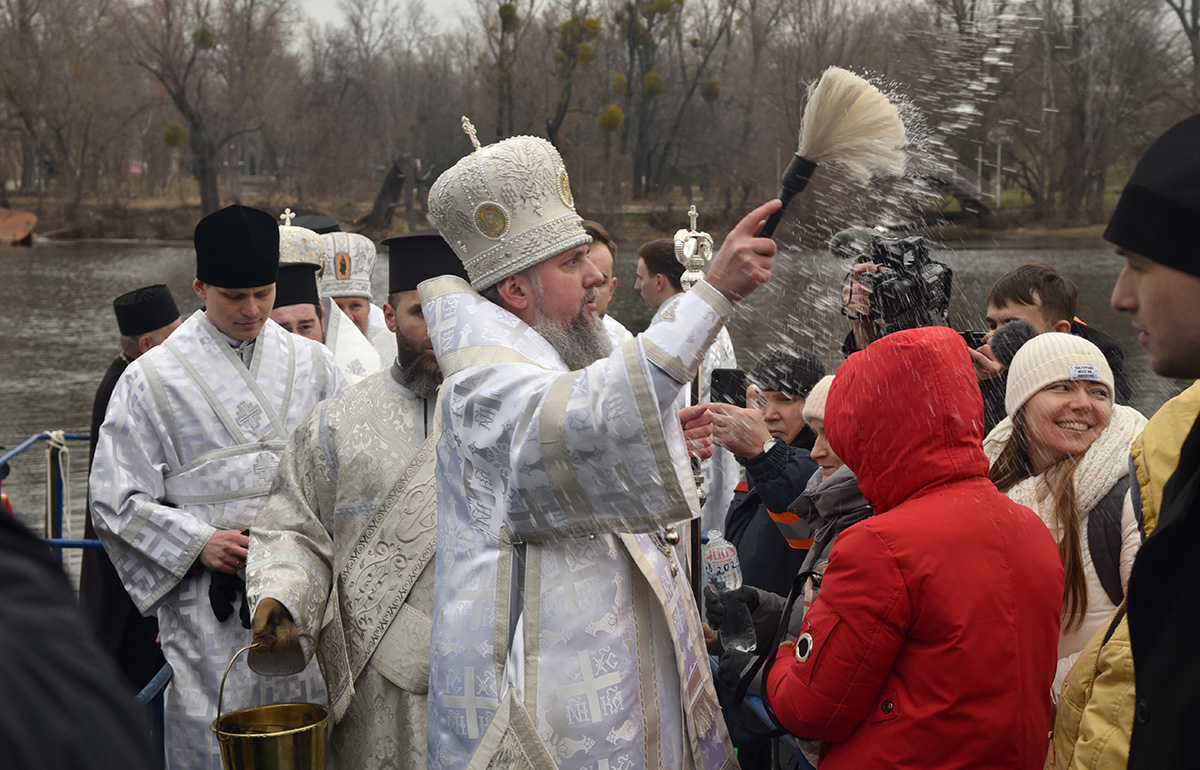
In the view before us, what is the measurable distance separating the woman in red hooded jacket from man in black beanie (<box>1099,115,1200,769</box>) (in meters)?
0.60

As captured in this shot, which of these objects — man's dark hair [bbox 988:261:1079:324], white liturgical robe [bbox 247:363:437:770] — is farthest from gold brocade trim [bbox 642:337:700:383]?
man's dark hair [bbox 988:261:1079:324]

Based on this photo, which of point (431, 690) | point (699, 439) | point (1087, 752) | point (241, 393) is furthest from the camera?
point (241, 393)

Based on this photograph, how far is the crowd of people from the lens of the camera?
1.84 meters

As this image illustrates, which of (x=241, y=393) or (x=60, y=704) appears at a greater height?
(x=60, y=704)

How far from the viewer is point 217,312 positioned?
151 inches

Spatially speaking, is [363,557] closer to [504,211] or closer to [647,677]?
[647,677]

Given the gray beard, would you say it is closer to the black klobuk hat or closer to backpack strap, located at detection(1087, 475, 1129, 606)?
the black klobuk hat

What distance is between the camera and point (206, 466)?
11.9 ft

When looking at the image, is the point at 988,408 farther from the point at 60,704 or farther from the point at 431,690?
the point at 60,704

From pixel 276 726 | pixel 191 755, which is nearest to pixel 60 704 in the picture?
pixel 276 726

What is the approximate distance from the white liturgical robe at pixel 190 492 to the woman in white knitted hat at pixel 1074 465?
2.37 m

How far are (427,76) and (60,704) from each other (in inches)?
1468

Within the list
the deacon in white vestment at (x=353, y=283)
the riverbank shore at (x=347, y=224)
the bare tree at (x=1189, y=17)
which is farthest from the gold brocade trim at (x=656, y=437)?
the deacon in white vestment at (x=353, y=283)

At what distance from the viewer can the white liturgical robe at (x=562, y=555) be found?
2.02 metres
